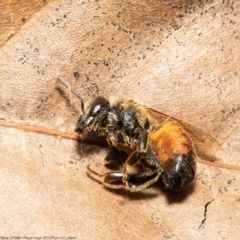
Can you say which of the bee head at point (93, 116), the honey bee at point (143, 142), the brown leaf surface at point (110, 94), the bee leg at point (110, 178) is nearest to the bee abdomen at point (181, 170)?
the honey bee at point (143, 142)

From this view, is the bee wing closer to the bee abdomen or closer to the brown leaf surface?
the brown leaf surface

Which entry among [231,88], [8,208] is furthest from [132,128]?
[8,208]

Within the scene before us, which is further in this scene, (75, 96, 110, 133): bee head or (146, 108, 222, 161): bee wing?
(146, 108, 222, 161): bee wing

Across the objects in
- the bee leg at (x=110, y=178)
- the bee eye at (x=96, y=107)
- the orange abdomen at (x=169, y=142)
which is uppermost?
the bee eye at (x=96, y=107)

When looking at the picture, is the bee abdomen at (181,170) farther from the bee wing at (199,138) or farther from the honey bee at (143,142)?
the bee wing at (199,138)

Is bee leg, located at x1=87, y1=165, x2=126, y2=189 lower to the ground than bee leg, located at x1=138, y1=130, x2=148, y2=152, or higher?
lower

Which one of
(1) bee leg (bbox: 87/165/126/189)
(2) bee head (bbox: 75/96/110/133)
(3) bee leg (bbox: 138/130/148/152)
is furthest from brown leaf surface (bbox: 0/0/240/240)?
(3) bee leg (bbox: 138/130/148/152)

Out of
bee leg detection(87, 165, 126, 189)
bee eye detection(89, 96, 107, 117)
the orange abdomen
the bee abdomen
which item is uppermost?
bee eye detection(89, 96, 107, 117)
